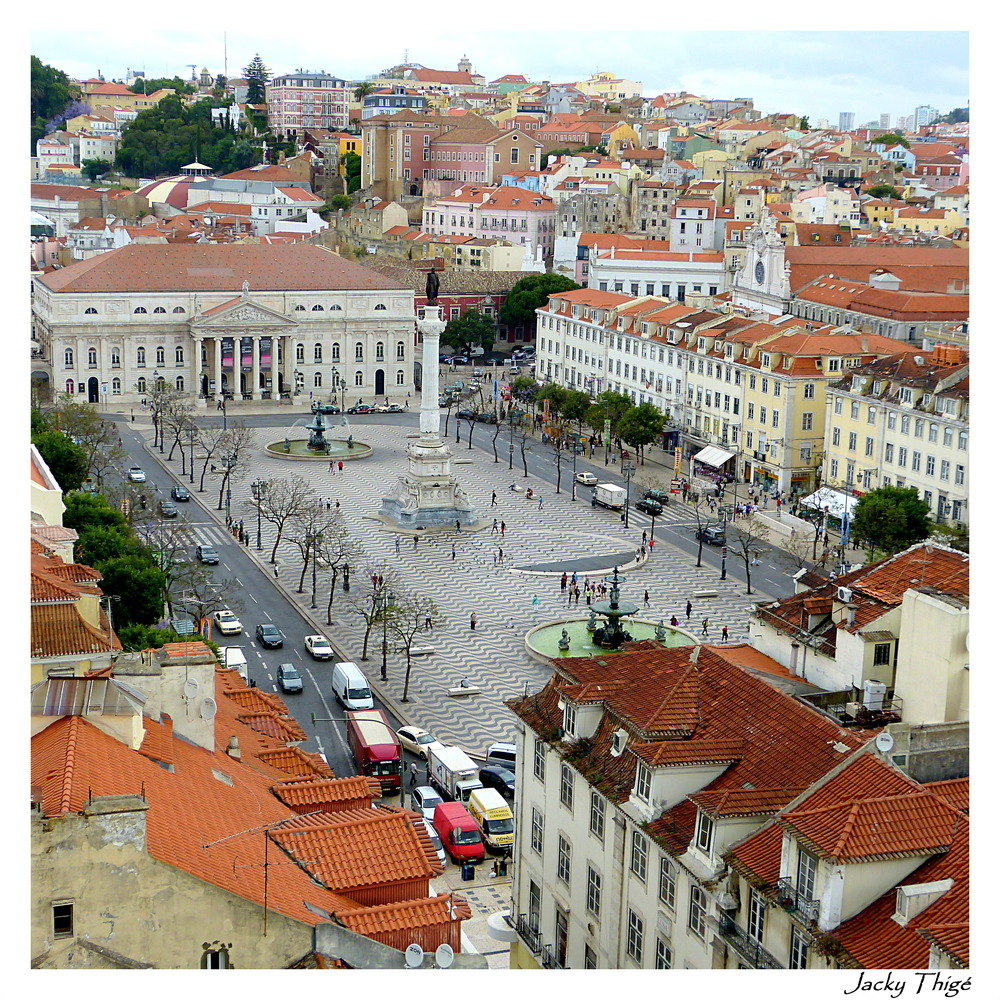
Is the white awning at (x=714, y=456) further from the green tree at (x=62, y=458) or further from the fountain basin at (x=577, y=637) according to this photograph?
the green tree at (x=62, y=458)

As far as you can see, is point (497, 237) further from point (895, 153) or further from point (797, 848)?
point (797, 848)

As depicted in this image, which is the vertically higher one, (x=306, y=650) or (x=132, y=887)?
(x=132, y=887)

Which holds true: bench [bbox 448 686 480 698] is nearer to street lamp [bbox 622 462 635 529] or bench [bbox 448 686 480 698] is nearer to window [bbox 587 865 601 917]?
window [bbox 587 865 601 917]

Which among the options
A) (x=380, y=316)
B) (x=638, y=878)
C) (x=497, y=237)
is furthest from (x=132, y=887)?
(x=497, y=237)

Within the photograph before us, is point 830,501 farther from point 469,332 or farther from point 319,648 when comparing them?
point 469,332

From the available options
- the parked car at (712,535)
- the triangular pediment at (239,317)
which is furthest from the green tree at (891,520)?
the triangular pediment at (239,317)

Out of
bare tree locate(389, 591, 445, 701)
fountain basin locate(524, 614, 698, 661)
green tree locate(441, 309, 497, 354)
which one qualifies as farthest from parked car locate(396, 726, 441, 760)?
green tree locate(441, 309, 497, 354)

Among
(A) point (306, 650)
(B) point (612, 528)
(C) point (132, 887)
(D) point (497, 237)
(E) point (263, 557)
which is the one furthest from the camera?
(D) point (497, 237)
